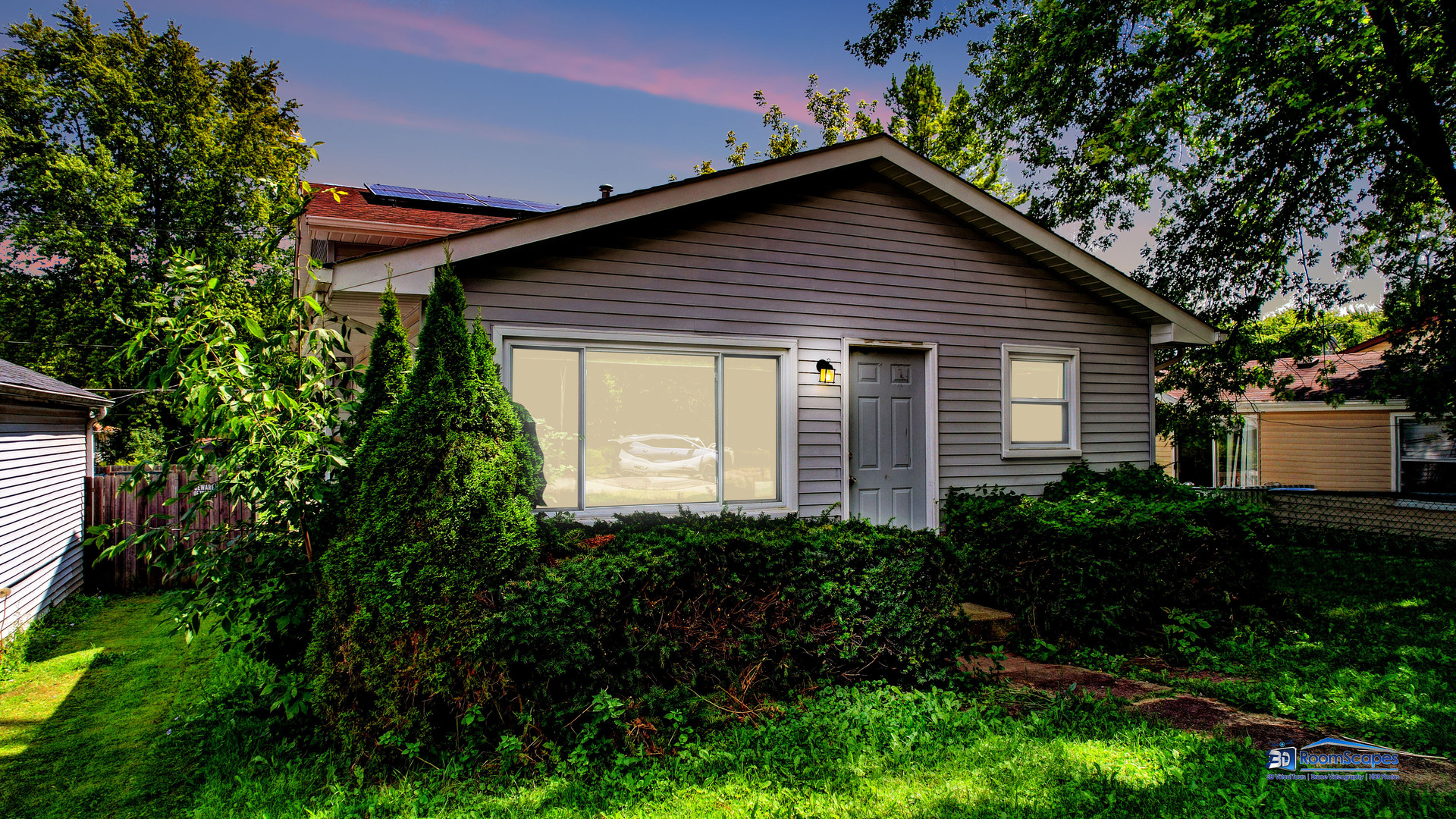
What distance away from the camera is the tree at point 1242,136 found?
866 centimetres

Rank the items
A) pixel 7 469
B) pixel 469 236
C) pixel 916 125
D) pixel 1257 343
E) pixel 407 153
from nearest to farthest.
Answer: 1. pixel 469 236
2. pixel 7 469
3. pixel 1257 343
4. pixel 407 153
5. pixel 916 125

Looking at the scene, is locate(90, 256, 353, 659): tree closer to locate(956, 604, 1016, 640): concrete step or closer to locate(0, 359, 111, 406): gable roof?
locate(0, 359, 111, 406): gable roof

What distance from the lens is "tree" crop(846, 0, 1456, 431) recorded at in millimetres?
8664

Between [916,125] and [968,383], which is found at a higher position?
[916,125]

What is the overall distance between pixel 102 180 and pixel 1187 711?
91.8 feet

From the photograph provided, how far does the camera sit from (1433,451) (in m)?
13.0

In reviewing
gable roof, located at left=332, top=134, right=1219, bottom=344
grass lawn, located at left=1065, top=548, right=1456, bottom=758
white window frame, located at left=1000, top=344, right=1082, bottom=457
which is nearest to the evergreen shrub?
grass lawn, located at left=1065, top=548, right=1456, bottom=758

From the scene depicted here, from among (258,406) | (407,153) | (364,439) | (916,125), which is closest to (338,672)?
(364,439)

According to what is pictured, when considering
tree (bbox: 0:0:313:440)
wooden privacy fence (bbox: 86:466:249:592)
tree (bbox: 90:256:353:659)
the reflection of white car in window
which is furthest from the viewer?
tree (bbox: 0:0:313:440)

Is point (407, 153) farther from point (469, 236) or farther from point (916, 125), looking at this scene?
point (916, 125)

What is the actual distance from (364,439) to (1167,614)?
6200mm

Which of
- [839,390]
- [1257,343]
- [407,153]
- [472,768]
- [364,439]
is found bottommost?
[472,768]

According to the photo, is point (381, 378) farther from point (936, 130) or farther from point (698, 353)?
point (936, 130)

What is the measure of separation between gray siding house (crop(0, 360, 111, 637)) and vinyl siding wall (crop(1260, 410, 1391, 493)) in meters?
20.8
